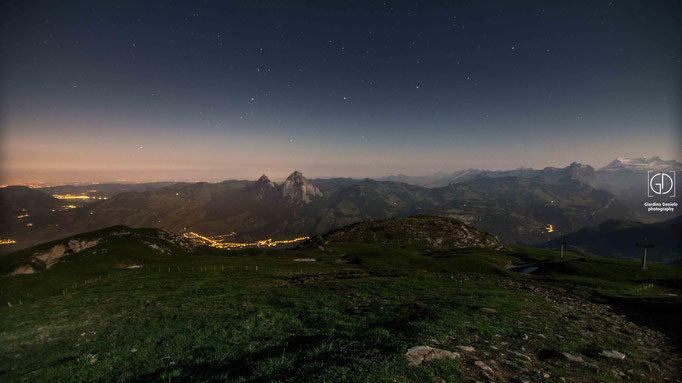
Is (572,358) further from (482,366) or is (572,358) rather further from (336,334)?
(336,334)

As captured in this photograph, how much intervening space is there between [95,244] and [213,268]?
76.9 metres

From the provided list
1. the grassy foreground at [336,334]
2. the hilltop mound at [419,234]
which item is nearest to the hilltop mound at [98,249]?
the grassy foreground at [336,334]

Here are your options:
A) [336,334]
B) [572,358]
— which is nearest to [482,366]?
[572,358]

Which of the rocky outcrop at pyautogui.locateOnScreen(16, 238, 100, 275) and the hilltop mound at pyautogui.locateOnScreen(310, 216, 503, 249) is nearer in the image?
the rocky outcrop at pyautogui.locateOnScreen(16, 238, 100, 275)

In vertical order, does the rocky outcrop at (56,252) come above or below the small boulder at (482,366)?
below

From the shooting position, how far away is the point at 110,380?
12.1m

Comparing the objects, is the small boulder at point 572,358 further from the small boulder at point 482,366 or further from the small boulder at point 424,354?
the small boulder at point 424,354

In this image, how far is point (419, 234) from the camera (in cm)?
13025

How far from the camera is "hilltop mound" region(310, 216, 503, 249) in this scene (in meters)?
124

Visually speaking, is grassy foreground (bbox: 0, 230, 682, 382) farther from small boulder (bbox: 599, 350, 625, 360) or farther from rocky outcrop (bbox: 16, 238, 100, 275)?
rocky outcrop (bbox: 16, 238, 100, 275)

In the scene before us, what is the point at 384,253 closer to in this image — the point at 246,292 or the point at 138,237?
the point at 246,292

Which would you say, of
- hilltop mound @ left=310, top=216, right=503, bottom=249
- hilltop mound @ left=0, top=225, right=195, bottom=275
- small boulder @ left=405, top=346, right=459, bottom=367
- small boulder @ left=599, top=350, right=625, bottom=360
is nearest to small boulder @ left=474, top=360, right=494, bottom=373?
small boulder @ left=405, top=346, right=459, bottom=367

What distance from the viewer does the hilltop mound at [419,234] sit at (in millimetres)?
124000

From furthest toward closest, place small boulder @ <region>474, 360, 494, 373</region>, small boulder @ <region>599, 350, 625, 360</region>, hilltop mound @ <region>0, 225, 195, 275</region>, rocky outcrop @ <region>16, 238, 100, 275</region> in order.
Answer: rocky outcrop @ <region>16, 238, 100, 275</region> < hilltop mound @ <region>0, 225, 195, 275</region> < small boulder @ <region>599, 350, 625, 360</region> < small boulder @ <region>474, 360, 494, 373</region>
